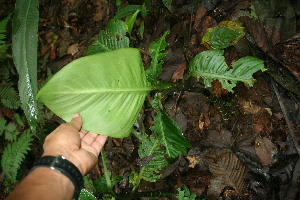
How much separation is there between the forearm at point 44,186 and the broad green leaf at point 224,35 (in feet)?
3.92

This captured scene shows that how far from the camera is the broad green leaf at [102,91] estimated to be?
44.7 inches

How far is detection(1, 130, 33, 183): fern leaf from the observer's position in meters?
2.26

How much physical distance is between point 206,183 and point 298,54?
3.22 feet

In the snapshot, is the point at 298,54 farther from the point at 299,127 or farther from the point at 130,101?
the point at 130,101

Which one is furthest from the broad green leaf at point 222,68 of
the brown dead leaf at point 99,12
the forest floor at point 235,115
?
the brown dead leaf at point 99,12

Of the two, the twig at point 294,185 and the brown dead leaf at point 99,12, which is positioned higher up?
the brown dead leaf at point 99,12

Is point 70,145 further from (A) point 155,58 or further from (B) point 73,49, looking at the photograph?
(B) point 73,49

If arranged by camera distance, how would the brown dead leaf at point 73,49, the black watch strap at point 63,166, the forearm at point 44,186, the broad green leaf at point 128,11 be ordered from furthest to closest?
the brown dead leaf at point 73,49
the broad green leaf at point 128,11
the black watch strap at point 63,166
the forearm at point 44,186

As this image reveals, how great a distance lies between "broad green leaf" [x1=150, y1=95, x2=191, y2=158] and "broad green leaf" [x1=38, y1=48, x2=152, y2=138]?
0.50 feet

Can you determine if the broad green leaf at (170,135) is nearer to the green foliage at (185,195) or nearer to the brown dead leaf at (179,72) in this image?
the green foliage at (185,195)

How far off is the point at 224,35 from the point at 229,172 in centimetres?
87

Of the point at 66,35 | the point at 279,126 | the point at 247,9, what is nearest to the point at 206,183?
the point at 279,126

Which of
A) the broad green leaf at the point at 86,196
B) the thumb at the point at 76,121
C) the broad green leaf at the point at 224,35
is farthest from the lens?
the broad green leaf at the point at 86,196

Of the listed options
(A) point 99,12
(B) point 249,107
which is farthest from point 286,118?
(A) point 99,12
